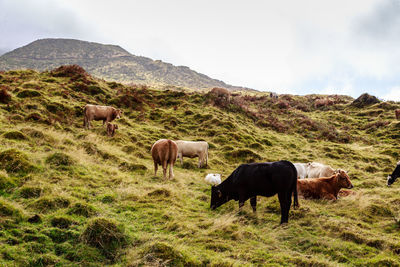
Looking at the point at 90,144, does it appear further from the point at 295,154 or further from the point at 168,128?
the point at 295,154

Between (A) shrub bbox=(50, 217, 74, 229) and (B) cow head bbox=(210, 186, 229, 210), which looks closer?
(A) shrub bbox=(50, 217, 74, 229)

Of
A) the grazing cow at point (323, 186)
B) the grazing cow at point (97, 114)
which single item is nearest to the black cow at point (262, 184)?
the grazing cow at point (323, 186)

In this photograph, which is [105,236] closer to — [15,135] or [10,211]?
[10,211]

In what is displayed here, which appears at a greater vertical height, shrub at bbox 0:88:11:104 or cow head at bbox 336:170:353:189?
shrub at bbox 0:88:11:104

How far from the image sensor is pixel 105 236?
4.92m

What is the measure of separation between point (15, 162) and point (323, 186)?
38.4 ft

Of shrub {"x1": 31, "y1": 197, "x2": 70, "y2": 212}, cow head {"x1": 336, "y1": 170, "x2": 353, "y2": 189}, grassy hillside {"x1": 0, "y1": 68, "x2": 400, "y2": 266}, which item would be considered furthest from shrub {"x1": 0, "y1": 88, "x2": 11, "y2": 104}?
cow head {"x1": 336, "y1": 170, "x2": 353, "y2": 189}

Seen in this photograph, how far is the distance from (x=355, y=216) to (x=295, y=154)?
13.3 meters

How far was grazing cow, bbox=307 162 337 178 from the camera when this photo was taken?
12921 mm

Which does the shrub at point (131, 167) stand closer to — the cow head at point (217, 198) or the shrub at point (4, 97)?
the cow head at point (217, 198)

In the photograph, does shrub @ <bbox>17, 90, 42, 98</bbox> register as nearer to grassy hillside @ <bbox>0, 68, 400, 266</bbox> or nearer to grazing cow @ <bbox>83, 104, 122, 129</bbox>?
grassy hillside @ <bbox>0, 68, 400, 266</bbox>

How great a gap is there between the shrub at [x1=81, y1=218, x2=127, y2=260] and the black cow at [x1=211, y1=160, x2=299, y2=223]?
4.14 metres

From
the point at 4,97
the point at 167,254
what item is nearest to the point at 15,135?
the point at 4,97

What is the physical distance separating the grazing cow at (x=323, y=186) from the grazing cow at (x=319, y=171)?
257 centimetres
